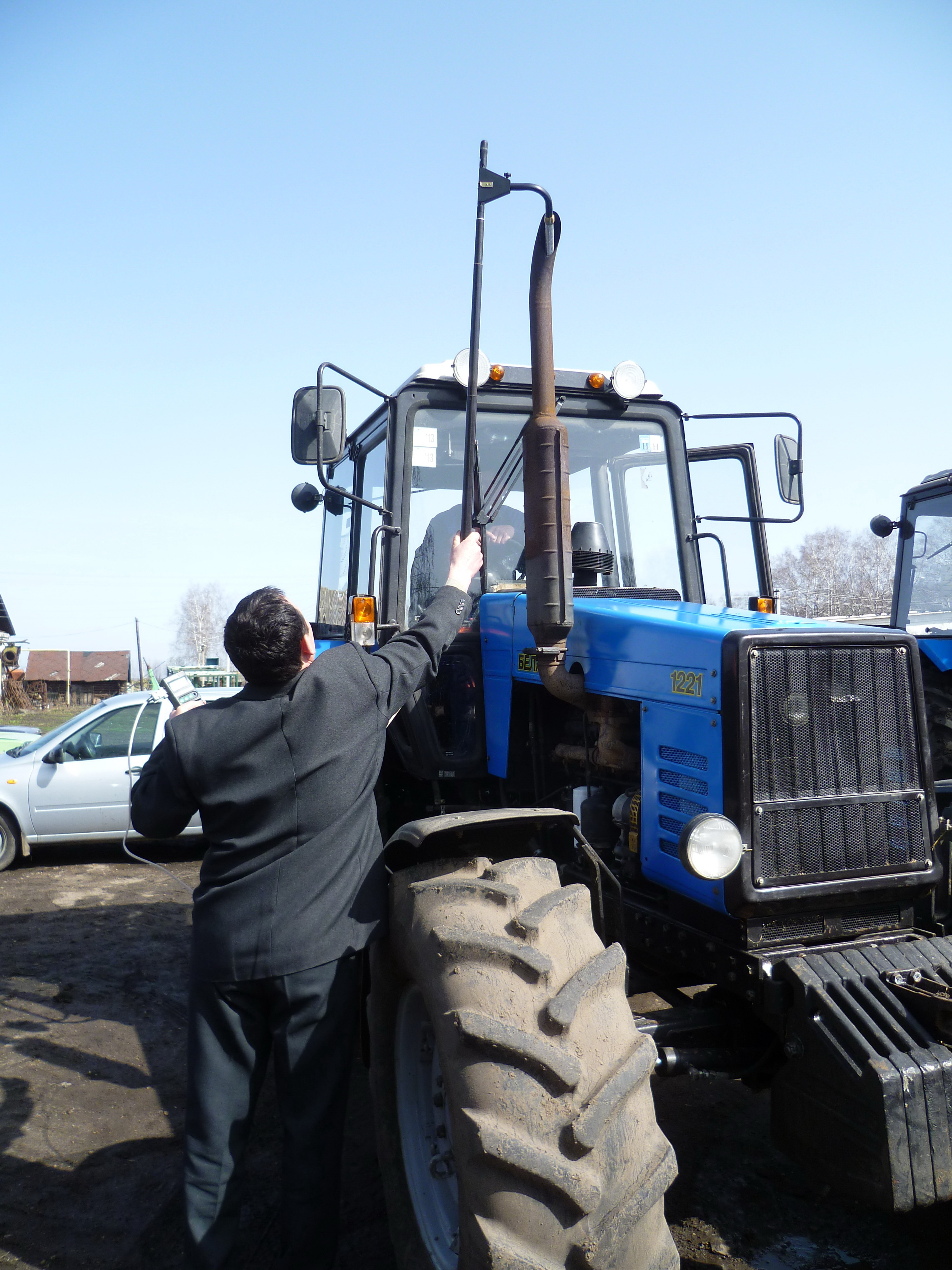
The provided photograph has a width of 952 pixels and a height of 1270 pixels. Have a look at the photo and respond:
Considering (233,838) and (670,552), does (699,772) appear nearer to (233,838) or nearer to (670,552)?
(233,838)

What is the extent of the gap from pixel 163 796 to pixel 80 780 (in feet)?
23.2

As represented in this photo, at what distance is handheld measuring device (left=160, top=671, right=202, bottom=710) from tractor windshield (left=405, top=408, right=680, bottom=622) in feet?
3.04

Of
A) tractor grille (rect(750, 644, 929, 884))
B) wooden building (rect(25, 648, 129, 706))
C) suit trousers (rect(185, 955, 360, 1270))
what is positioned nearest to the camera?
suit trousers (rect(185, 955, 360, 1270))

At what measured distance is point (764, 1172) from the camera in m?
3.27

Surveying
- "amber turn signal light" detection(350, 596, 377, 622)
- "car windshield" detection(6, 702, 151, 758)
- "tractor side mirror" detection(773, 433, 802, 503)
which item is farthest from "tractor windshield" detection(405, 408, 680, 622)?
"car windshield" detection(6, 702, 151, 758)

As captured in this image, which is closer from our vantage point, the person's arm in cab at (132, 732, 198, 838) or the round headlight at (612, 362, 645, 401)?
the person's arm in cab at (132, 732, 198, 838)

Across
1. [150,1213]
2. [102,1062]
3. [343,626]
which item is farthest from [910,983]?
[102,1062]

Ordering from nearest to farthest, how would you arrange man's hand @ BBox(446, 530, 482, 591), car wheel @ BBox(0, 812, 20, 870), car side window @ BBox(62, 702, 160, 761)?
man's hand @ BBox(446, 530, 482, 591) → car wheel @ BBox(0, 812, 20, 870) → car side window @ BBox(62, 702, 160, 761)

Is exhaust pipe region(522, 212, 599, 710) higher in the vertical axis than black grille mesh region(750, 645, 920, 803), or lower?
higher

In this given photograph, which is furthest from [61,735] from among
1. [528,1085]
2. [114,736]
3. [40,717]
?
[40,717]

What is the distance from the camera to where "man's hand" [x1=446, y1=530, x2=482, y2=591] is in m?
3.05

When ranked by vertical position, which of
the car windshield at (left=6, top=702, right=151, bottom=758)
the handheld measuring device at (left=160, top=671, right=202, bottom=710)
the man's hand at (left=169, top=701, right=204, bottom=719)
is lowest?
the car windshield at (left=6, top=702, right=151, bottom=758)

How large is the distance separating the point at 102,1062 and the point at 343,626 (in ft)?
7.61

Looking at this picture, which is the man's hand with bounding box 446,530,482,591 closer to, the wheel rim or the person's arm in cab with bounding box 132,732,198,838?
the person's arm in cab with bounding box 132,732,198,838
